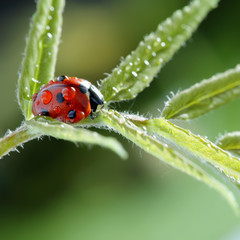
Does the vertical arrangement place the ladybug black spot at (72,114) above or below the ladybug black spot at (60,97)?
below

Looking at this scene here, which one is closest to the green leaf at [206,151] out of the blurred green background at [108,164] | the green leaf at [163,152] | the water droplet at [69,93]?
the green leaf at [163,152]

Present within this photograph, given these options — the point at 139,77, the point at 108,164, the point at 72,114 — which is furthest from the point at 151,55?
the point at 108,164

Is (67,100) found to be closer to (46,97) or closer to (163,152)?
(46,97)

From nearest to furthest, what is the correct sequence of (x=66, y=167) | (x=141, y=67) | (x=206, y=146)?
(x=206, y=146)
(x=141, y=67)
(x=66, y=167)

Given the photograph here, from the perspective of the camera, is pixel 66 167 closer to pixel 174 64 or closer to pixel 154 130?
pixel 174 64

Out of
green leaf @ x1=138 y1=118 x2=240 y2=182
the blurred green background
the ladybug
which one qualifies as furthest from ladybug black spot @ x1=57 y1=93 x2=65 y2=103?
the blurred green background

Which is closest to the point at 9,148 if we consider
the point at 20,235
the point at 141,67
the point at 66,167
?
the point at 141,67

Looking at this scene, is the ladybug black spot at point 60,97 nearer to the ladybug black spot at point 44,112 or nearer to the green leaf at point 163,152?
the ladybug black spot at point 44,112
